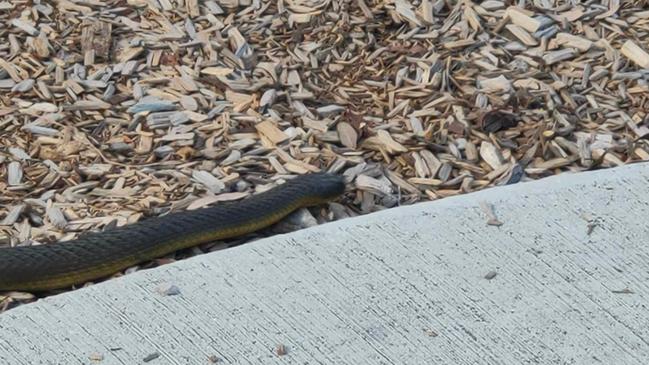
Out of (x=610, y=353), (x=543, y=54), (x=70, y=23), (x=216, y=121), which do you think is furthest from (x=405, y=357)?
(x=70, y=23)

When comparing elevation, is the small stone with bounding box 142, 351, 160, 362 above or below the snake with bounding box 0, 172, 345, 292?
above

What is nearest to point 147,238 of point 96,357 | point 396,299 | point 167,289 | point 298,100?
point 167,289

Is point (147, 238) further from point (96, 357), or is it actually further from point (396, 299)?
point (396, 299)

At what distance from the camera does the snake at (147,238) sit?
4000mm

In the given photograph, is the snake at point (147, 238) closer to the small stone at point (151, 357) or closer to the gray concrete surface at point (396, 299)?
the gray concrete surface at point (396, 299)

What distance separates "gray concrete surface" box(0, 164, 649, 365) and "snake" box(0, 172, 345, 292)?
27cm

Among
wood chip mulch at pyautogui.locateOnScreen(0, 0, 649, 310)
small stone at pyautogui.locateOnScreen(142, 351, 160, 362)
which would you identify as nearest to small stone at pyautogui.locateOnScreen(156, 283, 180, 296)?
small stone at pyautogui.locateOnScreen(142, 351, 160, 362)

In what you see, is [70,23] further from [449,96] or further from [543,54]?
[543,54]

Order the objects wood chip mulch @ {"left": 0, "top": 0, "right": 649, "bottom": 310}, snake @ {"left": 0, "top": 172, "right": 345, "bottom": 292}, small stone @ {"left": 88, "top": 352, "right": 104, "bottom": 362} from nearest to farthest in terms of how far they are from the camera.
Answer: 1. small stone @ {"left": 88, "top": 352, "right": 104, "bottom": 362}
2. snake @ {"left": 0, "top": 172, "right": 345, "bottom": 292}
3. wood chip mulch @ {"left": 0, "top": 0, "right": 649, "bottom": 310}

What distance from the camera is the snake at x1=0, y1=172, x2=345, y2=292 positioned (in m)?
4.00

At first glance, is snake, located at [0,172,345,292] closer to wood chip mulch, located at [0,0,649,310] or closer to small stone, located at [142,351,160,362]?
wood chip mulch, located at [0,0,649,310]

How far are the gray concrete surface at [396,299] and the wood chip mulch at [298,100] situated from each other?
424 mm

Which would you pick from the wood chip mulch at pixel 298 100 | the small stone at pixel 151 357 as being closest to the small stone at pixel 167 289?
the small stone at pixel 151 357

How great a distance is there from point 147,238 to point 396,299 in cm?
91
